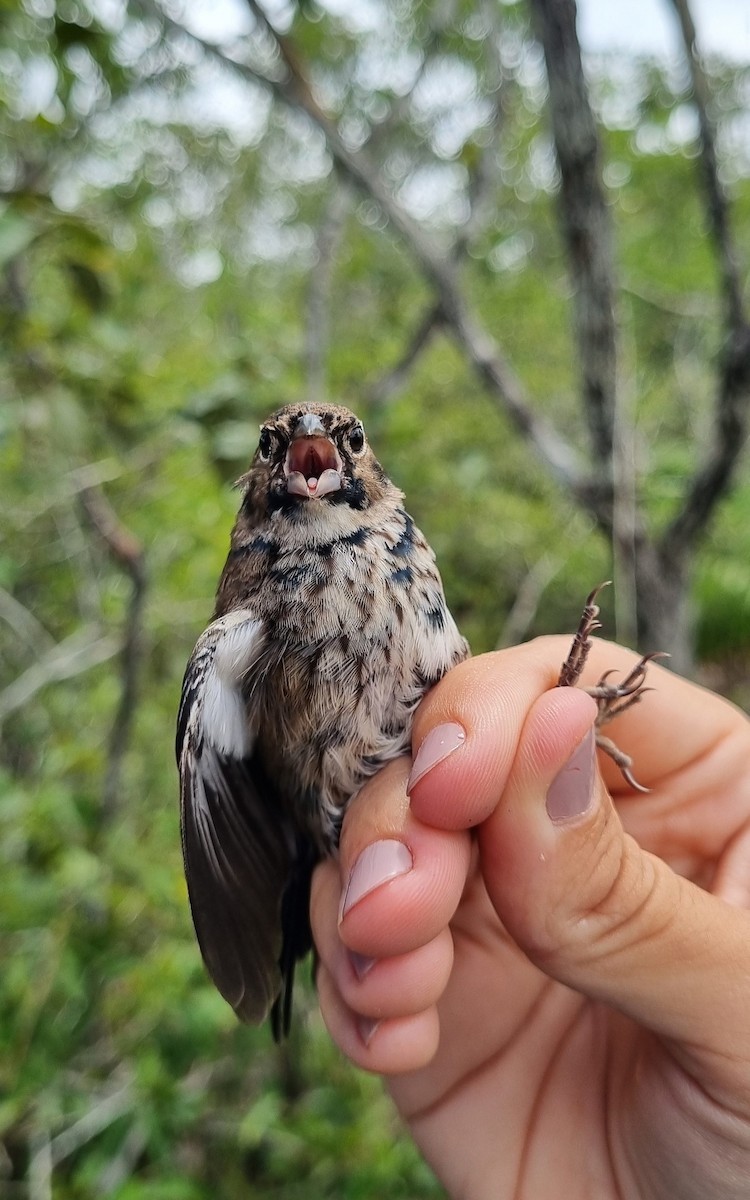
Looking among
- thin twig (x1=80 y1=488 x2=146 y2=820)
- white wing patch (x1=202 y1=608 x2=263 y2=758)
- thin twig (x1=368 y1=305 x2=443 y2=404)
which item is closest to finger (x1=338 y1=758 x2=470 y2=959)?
white wing patch (x1=202 y1=608 x2=263 y2=758)

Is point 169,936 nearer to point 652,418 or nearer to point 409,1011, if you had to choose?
point 409,1011

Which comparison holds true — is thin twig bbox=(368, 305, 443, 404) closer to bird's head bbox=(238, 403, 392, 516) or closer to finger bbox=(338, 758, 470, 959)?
bird's head bbox=(238, 403, 392, 516)

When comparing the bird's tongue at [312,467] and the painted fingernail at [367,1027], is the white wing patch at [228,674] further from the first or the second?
the painted fingernail at [367,1027]

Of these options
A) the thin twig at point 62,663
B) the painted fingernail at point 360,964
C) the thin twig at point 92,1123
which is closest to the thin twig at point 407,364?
the thin twig at point 62,663

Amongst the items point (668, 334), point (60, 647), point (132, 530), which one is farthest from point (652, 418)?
point (60, 647)

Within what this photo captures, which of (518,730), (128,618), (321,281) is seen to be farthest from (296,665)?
(321,281)

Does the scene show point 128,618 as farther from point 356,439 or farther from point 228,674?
point 356,439
